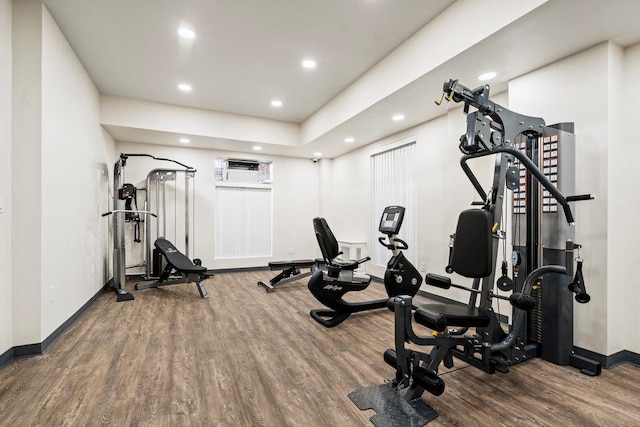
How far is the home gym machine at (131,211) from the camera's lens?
14.9 ft

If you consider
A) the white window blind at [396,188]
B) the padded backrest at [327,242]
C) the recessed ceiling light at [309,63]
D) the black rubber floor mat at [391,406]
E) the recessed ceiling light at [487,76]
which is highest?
the recessed ceiling light at [309,63]

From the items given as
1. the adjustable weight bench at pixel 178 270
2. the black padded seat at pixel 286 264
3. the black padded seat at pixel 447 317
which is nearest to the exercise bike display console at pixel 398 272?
the black padded seat at pixel 447 317

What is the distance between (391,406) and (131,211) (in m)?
4.20

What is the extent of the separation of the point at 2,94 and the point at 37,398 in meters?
2.23

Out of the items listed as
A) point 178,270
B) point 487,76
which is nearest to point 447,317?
point 487,76

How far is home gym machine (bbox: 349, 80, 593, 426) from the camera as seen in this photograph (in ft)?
6.23

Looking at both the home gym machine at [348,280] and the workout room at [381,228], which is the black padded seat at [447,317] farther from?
the home gym machine at [348,280]

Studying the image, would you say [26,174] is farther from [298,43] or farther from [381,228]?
[381,228]

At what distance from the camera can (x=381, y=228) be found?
11.7 feet

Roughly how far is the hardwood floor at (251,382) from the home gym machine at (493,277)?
16 cm

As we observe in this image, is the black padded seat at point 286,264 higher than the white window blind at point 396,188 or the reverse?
the reverse

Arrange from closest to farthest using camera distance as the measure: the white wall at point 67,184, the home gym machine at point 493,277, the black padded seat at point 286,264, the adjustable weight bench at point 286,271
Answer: the home gym machine at point 493,277 < the white wall at point 67,184 < the adjustable weight bench at point 286,271 < the black padded seat at point 286,264

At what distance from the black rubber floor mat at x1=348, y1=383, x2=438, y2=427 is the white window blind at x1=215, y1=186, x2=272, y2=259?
488cm

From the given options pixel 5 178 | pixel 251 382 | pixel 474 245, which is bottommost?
pixel 251 382
